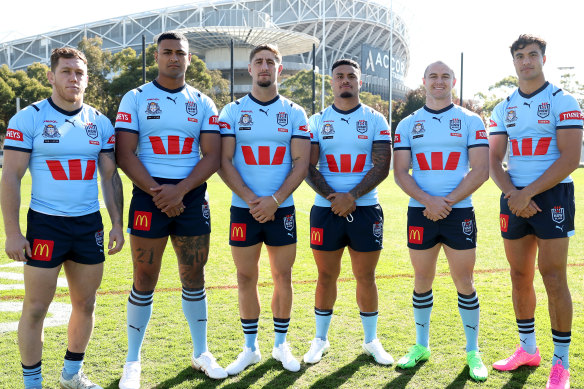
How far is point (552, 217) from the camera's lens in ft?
12.3

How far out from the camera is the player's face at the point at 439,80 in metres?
3.96

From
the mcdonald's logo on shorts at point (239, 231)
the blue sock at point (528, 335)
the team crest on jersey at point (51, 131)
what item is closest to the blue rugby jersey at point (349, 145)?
the mcdonald's logo on shorts at point (239, 231)

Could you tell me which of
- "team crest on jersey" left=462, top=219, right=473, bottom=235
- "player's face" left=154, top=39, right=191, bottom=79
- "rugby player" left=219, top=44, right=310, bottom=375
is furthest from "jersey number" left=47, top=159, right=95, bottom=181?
"team crest on jersey" left=462, top=219, right=473, bottom=235

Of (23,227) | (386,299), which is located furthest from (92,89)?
(386,299)

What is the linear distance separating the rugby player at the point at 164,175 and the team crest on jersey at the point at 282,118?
1.75ft

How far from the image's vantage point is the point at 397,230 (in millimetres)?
10531

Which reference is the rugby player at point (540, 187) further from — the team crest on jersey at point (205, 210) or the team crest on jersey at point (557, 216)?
the team crest on jersey at point (205, 210)

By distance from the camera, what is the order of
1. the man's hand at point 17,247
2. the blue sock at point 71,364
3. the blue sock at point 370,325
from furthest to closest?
the blue sock at point 370,325, the blue sock at point 71,364, the man's hand at point 17,247

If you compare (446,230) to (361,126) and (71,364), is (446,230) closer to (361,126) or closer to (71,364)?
(361,126)

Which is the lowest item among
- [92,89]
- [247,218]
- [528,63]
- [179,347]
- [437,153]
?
[179,347]

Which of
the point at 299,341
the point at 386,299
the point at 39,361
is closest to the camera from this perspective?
the point at 39,361

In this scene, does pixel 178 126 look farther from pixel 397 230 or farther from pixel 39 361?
pixel 397 230

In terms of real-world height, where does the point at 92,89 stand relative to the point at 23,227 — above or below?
above

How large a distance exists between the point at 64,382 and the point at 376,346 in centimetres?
238
